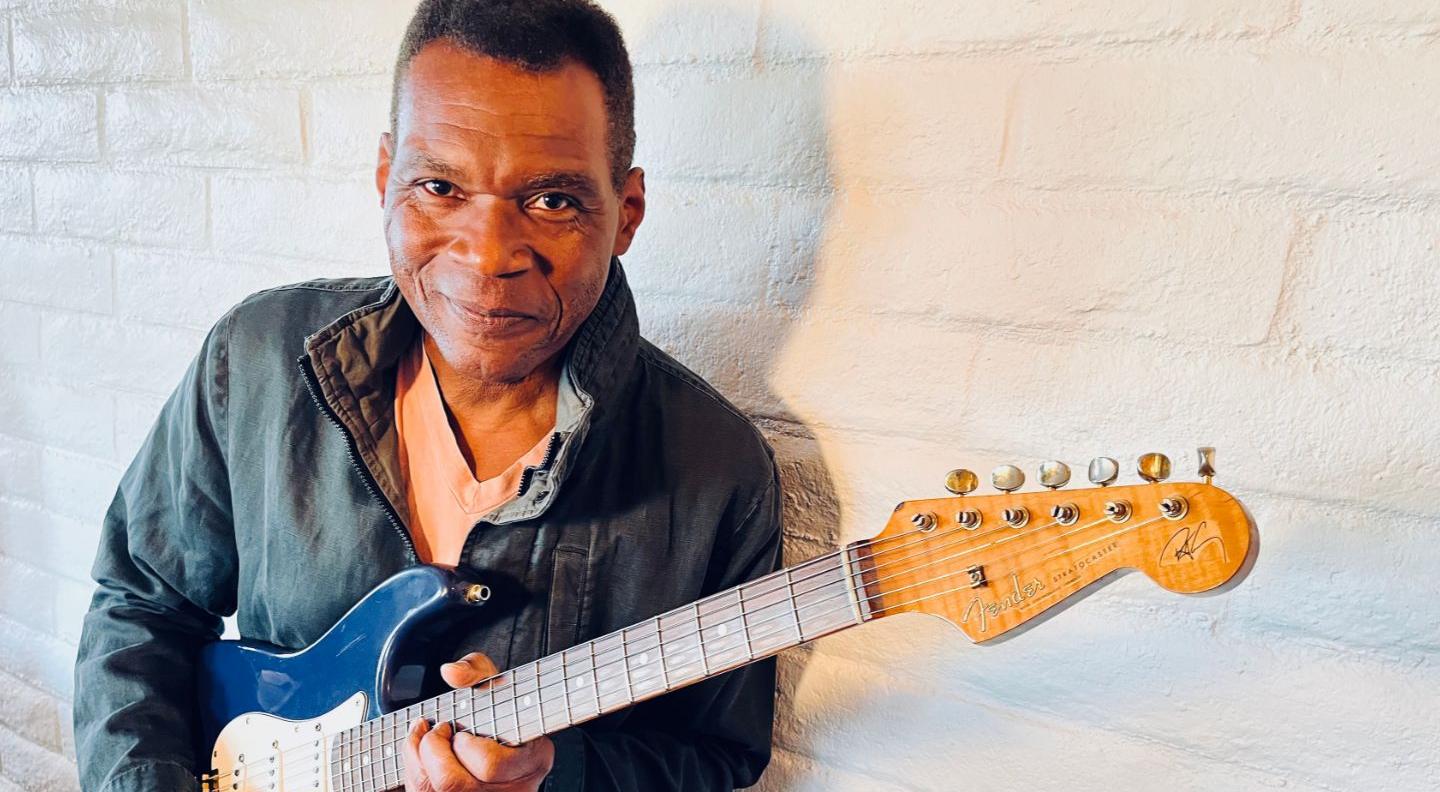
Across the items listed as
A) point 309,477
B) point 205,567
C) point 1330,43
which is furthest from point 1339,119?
point 205,567

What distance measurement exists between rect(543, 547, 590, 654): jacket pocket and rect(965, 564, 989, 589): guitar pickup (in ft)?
1.29

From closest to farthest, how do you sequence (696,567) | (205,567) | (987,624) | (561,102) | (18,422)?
1. (987,624)
2. (561,102)
3. (696,567)
4. (205,567)
5. (18,422)

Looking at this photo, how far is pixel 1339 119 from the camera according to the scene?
2.59 ft

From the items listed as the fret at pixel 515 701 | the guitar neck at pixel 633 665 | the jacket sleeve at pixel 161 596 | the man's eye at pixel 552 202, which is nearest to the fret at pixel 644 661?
the guitar neck at pixel 633 665

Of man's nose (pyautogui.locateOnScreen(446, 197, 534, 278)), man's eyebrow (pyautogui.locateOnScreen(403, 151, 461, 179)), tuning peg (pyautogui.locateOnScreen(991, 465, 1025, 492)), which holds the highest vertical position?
man's eyebrow (pyautogui.locateOnScreen(403, 151, 461, 179))

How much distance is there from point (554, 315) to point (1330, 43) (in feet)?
2.03

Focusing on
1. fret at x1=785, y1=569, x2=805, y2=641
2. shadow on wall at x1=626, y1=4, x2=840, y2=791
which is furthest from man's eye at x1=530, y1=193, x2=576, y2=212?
fret at x1=785, y1=569, x2=805, y2=641

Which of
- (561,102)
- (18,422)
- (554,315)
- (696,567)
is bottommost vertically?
(18,422)

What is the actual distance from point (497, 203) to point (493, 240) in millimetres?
30

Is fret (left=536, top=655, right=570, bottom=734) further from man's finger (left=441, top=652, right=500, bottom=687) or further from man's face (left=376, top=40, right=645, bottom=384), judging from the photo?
man's face (left=376, top=40, right=645, bottom=384)

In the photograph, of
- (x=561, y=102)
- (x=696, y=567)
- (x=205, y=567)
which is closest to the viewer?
(x=561, y=102)

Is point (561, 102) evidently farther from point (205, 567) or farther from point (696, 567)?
point (205, 567)

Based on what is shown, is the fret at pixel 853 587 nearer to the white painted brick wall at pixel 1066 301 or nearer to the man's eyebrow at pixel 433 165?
the white painted brick wall at pixel 1066 301

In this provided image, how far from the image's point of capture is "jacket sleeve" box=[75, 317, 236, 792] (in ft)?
3.46
